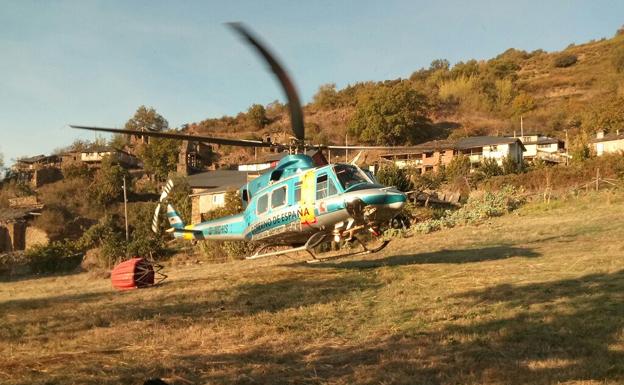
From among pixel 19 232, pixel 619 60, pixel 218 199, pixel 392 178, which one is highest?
pixel 619 60

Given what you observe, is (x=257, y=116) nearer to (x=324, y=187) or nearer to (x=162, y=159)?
(x=162, y=159)

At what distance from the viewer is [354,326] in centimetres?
751

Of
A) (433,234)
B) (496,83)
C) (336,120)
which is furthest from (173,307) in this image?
(496,83)

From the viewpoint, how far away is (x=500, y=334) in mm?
6254

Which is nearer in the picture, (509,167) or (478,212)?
(478,212)

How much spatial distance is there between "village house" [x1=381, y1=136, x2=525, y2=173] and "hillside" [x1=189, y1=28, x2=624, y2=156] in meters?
17.7

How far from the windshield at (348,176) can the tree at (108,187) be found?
178ft

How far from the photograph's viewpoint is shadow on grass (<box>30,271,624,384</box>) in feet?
16.3

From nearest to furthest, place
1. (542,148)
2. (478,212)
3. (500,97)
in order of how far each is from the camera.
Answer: (478,212) → (542,148) → (500,97)

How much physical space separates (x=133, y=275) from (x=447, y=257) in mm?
8554

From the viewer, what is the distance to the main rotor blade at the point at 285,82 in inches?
267

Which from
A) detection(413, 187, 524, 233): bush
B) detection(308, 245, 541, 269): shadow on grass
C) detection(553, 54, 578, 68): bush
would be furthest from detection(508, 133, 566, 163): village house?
detection(308, 245, 541, 269): shadow on grass

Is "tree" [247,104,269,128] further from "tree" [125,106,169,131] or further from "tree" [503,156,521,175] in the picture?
"tree" [503,156,521,175]

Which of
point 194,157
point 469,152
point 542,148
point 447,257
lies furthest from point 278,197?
point 194,157
